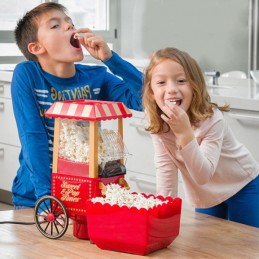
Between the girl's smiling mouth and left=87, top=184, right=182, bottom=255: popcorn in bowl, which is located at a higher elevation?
the girl's smiling mouth

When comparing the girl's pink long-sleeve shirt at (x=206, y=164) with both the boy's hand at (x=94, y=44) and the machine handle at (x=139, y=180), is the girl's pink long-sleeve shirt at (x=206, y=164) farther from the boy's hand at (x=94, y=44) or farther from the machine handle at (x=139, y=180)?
the machine handle at (x=139, y=180)

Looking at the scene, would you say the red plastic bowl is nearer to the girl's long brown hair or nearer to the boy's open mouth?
the girl's long brown hair

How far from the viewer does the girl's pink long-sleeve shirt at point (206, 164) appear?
1749 mm

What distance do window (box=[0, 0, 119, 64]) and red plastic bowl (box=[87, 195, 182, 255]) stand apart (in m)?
3.35

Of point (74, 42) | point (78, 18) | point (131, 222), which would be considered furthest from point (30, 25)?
point (78, 18)

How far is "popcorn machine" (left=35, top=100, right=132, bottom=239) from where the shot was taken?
160cm

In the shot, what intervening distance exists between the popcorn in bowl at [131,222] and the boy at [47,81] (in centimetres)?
27

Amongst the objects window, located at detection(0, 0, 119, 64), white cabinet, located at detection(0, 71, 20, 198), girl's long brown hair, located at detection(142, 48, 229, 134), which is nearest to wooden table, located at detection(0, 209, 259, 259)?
girl's long brown hair, located at detection(142, 48, 229, 134)

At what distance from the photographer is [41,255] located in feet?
5.00

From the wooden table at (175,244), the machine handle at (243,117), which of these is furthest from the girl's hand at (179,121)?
the machine handle at (243,117)

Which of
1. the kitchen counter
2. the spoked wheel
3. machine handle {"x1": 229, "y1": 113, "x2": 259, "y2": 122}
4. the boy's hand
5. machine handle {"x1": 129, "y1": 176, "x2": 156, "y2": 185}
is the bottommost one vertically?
machine handle {"x1": 129, "y1": 176, "x2": 156, "y2": 185}

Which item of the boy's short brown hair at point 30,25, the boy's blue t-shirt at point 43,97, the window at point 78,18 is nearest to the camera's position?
the boy's blue t-shirt at point 43,97

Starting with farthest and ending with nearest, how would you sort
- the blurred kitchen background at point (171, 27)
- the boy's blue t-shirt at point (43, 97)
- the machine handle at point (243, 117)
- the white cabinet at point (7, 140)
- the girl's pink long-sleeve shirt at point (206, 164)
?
1. the white cabinet at point (7, 140)
2. the blurred kitchen background at point (171, 27)
3. the machine handle at point (243, 117)
4. the boy's blue t-shirt at point (43, 97)
5. the girl's pink long-sleeve shirt at point (206, 164)

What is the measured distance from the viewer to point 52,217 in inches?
65.9
